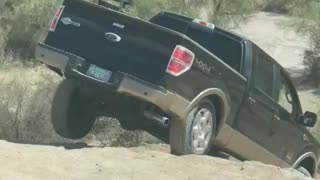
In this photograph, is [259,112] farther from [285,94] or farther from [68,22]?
[68,22]

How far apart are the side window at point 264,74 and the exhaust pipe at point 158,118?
5.43ft

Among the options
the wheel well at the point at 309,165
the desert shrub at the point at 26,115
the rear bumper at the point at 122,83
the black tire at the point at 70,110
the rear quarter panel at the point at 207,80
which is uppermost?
the rear quarter panel at the point at 207,80

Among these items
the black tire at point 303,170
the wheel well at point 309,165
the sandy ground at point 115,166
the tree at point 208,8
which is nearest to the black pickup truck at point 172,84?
the black tire at point 303,170

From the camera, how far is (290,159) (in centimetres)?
1029

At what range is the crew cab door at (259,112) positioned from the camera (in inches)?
361

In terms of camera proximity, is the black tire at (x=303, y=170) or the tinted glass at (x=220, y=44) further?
the black tire at (x=303, y=170)

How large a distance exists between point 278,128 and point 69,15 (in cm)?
319

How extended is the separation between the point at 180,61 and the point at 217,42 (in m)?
1.76

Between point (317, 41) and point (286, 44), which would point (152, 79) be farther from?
point (286, 44)

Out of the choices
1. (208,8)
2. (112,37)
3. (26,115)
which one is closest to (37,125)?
(26,115)

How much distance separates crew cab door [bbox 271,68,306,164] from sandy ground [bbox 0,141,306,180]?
169 cm

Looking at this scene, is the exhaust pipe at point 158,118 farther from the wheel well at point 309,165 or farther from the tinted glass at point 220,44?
the wheel well at point 309,165

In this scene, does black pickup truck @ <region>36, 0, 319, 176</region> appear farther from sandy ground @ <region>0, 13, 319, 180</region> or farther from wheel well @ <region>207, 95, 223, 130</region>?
sandy ground @ <region>0, 13, 319, 180</region>

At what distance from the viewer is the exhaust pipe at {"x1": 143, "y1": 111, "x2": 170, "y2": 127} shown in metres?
8.08
